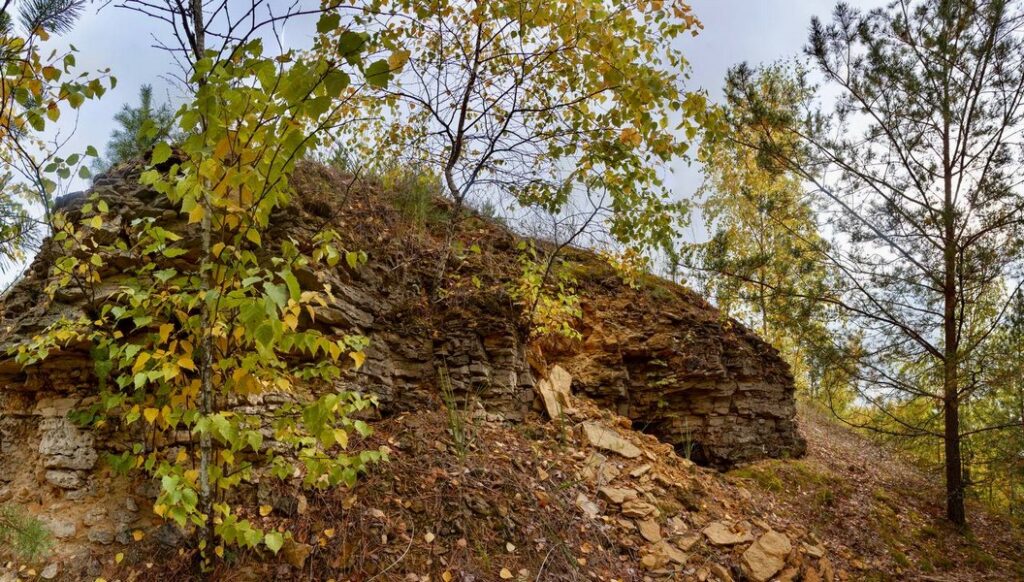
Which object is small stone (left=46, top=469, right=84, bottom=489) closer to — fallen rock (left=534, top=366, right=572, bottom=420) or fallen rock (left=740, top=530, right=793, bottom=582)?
fallen rock (left=534, top=366, right=572, bottom=420)

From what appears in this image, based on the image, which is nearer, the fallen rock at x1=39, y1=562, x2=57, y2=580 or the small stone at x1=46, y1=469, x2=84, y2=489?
the fallen rock at x1=39, y1=562, x2=57, y2=580

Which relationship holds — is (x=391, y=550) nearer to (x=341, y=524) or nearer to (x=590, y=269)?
(x=341, y=524)

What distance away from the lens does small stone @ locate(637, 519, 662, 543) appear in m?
4.64

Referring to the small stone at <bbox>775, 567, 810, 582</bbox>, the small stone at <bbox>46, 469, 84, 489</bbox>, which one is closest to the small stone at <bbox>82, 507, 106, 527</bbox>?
the small stone at <bbox>46, 469, 84, 489</bbox>

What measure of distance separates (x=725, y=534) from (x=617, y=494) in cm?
101

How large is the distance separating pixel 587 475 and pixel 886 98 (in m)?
6.06

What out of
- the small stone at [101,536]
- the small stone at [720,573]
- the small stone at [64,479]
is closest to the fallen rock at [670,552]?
the small stone at [720,573]

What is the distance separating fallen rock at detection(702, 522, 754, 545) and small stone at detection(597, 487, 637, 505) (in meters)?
0.69

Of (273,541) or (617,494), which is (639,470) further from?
(273,541)

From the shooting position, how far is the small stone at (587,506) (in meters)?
4.71

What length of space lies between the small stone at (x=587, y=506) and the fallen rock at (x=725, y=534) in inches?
40.6

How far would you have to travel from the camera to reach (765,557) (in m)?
4.74

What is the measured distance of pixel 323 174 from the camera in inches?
261

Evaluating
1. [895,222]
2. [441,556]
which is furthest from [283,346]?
[895,222]
